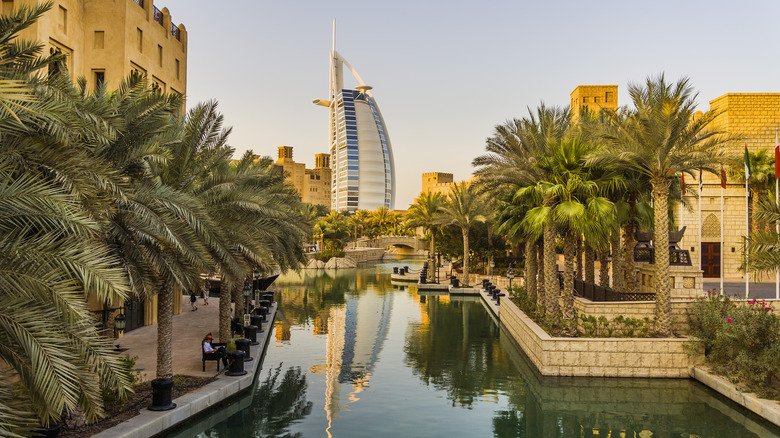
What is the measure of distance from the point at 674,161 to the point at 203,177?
12581 millimetres

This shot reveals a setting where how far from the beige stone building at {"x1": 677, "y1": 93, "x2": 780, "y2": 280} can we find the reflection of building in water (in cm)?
1925

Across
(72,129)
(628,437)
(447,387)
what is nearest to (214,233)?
(72,129)

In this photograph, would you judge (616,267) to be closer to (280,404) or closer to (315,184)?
(280,404)

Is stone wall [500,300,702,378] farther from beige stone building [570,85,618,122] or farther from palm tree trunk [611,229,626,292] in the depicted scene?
beige stone building [570,85,618,122]

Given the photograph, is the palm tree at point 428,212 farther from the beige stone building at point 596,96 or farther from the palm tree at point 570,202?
the palm tree at point 570,202

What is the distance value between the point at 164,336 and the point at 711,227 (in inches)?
1281

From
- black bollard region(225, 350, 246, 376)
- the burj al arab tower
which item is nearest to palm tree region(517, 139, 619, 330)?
black bollard region(225, 350, 246, 376)

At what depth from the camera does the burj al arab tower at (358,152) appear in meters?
180

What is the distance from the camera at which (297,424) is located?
38.7 feet

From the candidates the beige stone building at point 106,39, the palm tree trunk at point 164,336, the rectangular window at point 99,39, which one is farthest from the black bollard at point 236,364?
the rectangular window at point 99,39

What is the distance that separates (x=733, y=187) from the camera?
33125 millimetres

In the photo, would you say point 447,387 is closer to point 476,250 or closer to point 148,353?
point 148,353

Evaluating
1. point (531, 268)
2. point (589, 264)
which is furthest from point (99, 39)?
point (531, 268)

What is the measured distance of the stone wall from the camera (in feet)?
48.9
